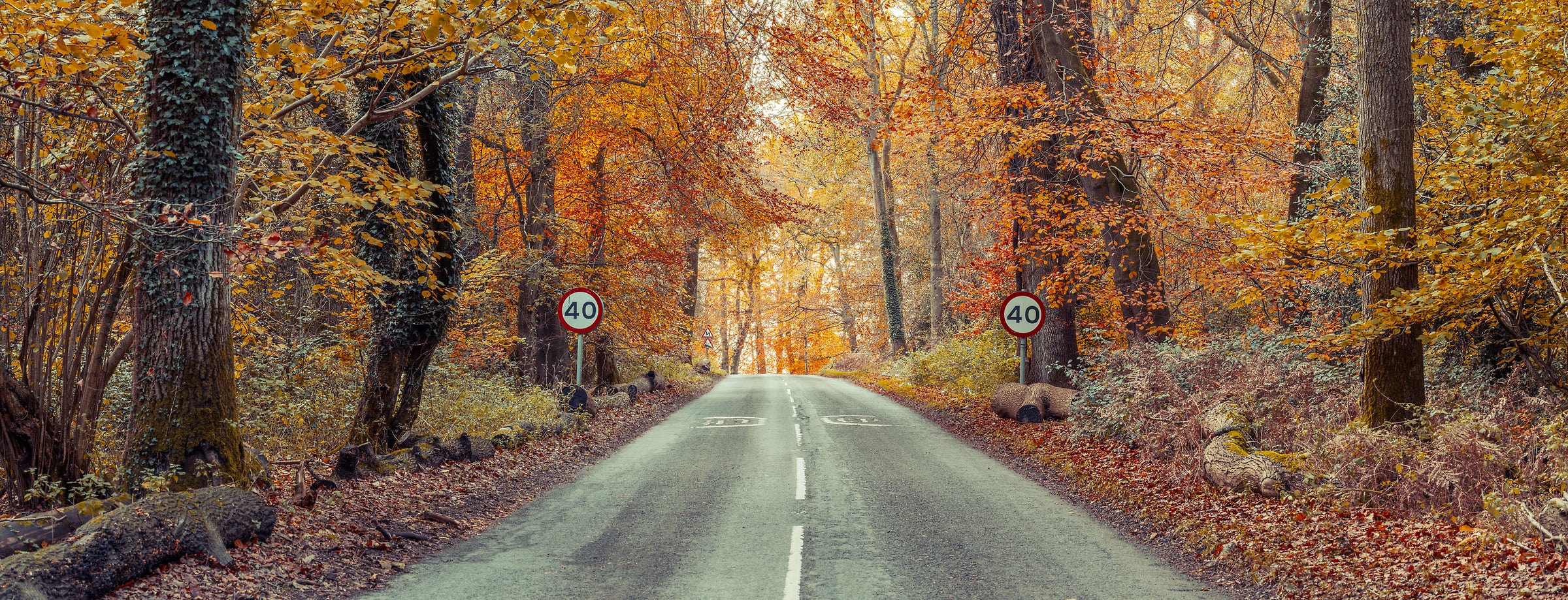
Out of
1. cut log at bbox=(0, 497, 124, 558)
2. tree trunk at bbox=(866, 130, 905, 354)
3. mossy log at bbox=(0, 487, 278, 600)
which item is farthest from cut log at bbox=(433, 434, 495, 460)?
tree trunk at bbox=(866, 130, 905, 354)

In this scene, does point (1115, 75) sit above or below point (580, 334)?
above

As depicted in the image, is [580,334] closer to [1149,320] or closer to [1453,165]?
[1149,320]

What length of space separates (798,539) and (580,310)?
9292 millimetres

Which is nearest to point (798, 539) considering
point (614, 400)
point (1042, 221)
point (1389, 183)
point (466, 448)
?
point (466, 448)

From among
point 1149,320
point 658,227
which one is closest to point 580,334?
point 658,227

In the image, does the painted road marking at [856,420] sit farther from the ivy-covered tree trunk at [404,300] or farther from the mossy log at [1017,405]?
the ivy-covered tree trunk at [404,300]

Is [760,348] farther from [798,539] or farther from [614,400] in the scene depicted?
[798,539]

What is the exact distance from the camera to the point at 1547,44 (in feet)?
24.4

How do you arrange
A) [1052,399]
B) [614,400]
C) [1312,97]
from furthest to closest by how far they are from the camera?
[614,400], [1312,97], [1052,399]

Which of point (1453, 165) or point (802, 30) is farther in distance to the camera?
point (802, 30)

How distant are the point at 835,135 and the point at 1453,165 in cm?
2421

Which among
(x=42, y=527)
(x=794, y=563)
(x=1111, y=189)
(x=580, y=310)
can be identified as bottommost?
(x=794, y=563)

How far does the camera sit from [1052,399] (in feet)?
48.7

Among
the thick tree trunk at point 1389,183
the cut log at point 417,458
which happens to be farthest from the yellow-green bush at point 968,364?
the cut log at point 417,458
